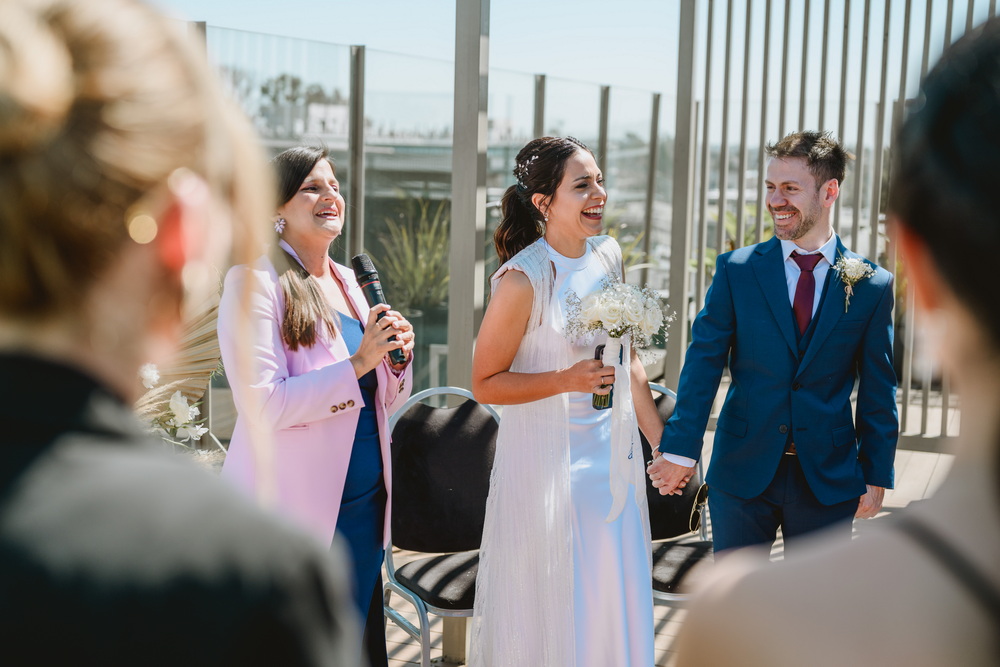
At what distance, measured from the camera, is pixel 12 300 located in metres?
0.68

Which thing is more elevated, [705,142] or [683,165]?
[705,142]

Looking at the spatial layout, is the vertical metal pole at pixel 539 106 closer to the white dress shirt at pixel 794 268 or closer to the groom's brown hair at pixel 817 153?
the groom's brown hair at pixel 817 153

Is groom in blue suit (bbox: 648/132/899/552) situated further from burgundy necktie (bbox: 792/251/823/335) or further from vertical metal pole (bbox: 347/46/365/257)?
vertical metal pole (bbox: 347/46/365/257)

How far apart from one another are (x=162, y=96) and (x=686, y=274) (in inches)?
157

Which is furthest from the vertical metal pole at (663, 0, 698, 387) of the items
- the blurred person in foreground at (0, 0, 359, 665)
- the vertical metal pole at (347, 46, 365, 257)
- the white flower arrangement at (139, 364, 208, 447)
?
the blurred person in foreground at (0, 0, 359, 665)

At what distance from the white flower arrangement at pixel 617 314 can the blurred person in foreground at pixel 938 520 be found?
7.52 feet

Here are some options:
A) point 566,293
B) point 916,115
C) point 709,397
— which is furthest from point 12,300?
point 709,397

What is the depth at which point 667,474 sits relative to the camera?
129 inches

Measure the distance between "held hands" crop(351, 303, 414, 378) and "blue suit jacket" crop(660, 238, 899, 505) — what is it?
113 centimetres

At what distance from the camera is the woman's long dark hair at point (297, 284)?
2703 mm

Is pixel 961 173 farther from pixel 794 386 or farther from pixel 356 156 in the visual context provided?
pixel 356 156

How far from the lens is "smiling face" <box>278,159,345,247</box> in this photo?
2855mm

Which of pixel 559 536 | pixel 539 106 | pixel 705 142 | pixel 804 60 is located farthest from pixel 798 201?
pixel 539 106

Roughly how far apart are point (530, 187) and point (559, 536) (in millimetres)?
1246
